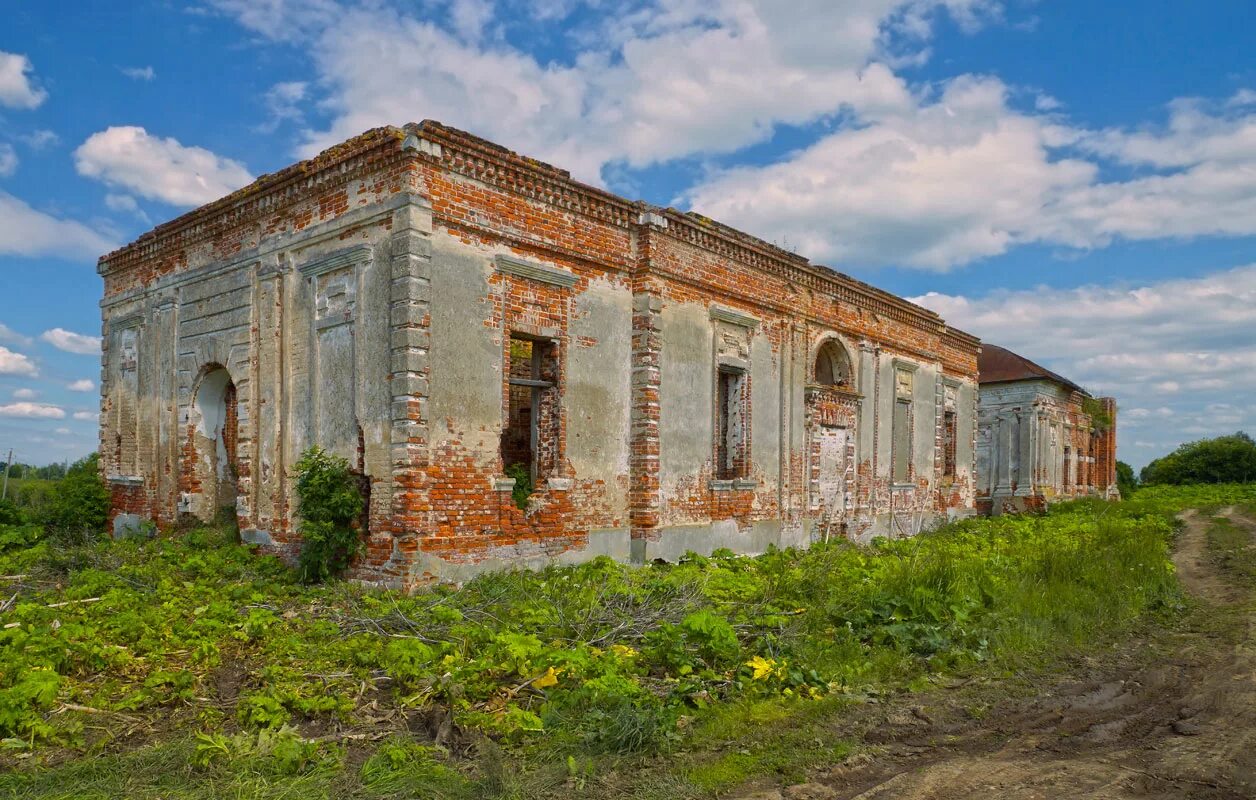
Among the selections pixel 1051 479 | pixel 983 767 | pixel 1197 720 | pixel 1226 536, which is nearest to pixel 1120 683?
pixel 1197 720

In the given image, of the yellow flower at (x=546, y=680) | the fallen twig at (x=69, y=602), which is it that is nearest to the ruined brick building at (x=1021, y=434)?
the yellow flower at (x=546, y=680)

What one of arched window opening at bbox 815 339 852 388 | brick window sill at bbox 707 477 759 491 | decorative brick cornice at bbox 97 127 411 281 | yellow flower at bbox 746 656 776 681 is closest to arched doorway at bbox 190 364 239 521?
decorative brick cornice at bbox 97 127 411 281

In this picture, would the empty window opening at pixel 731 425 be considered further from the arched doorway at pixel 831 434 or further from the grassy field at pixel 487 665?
the grassy field at pixel 487 665

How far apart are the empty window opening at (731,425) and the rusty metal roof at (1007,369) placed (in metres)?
18.3

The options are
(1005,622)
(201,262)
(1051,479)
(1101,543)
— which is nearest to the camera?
(1005,622)

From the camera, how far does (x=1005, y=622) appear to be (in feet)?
28.2

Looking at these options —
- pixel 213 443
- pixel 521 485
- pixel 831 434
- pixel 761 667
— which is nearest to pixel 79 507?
pixel 213 443

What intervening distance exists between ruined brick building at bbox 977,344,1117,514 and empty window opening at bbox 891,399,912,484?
454 inches

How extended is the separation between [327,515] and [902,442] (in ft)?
46.4

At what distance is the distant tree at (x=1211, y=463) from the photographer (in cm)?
4759

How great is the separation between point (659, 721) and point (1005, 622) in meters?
4.72

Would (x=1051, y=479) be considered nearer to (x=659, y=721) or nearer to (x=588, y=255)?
(x=588, y=255)

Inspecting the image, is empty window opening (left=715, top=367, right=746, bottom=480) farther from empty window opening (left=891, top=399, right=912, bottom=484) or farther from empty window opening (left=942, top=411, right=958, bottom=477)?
empty window opening (left=942, top=411, right=958, bottom=477)

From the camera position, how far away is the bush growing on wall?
9688 millimetres
